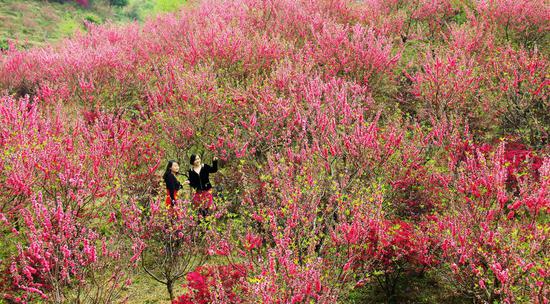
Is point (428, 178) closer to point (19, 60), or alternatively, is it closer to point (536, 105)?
point (536, 105)

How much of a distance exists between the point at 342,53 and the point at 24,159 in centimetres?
902

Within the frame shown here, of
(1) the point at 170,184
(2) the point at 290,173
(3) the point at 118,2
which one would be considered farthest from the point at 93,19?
(2) the point at 290,173

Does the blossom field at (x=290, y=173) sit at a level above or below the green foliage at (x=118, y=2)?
above

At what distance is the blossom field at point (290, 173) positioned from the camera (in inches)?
197

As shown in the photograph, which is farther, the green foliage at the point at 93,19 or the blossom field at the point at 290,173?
the green foliage at the point at 93,19

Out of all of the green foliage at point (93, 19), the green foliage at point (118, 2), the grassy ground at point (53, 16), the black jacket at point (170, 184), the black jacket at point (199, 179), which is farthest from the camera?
the green foliage at point (118, 2)

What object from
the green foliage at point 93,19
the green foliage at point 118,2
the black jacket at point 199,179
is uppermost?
the black jacket at point 199,179

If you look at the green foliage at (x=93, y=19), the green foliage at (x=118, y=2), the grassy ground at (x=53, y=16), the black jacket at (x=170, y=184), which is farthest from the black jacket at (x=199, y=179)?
the green foliage at (x=118, y=2)

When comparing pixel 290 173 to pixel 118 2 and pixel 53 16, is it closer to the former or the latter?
pixel 53 16

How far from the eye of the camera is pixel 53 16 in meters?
34.6

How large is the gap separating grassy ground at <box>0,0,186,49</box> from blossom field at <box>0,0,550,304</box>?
17247mm

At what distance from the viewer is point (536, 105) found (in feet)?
34.8

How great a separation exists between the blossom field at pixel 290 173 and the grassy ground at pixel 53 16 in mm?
17247

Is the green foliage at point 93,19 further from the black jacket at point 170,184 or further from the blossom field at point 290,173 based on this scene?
the black jacket at point 170,184
